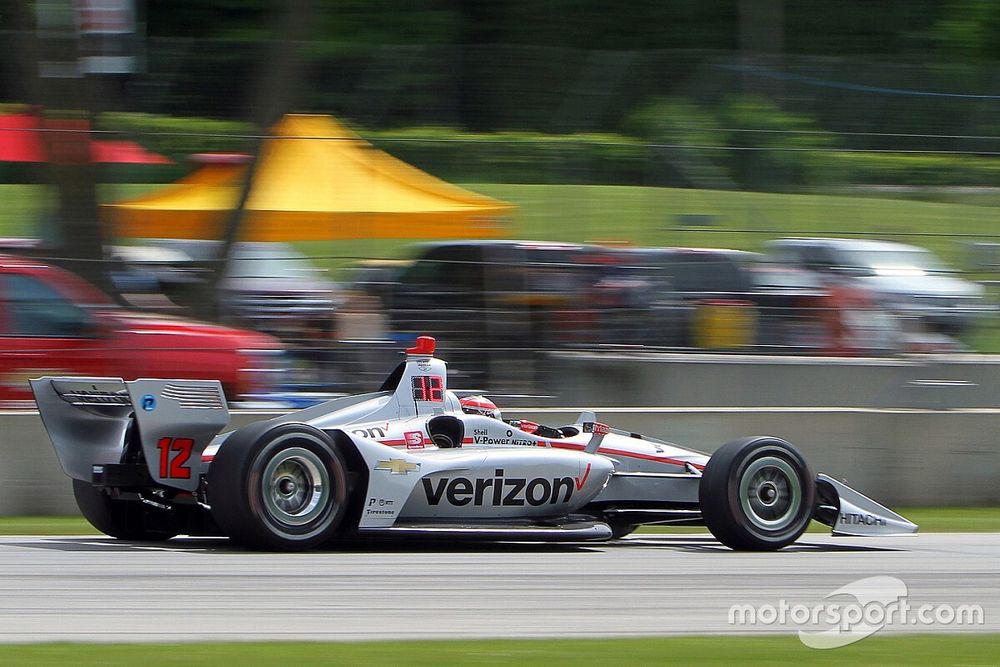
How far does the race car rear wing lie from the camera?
738 cm

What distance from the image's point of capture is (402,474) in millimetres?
7359

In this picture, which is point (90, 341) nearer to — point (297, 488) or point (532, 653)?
point (297, 488)

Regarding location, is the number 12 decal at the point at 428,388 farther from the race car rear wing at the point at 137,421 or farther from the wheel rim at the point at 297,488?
the race car rear wing at the point at 137,421

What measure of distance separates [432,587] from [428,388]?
1.96 meters

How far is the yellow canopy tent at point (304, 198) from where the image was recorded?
11.5 meters

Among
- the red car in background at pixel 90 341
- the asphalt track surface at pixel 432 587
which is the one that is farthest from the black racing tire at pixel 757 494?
the red car in background at pixel 90 341

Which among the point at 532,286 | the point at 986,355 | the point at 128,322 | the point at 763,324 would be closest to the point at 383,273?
the point at 532,286

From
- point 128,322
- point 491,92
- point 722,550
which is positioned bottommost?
point 722,550

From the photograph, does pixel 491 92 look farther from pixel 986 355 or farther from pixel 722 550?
pixel 722 550

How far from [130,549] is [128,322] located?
3435mm

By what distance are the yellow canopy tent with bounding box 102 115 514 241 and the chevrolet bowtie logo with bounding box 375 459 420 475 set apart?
4.49 m

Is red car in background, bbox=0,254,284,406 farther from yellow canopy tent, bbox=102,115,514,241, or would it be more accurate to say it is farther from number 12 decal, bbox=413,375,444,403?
number 12 decal, bbox=413,375,444,403

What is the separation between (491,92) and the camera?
1268 cm

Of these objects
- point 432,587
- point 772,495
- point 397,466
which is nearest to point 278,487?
point 397,466
